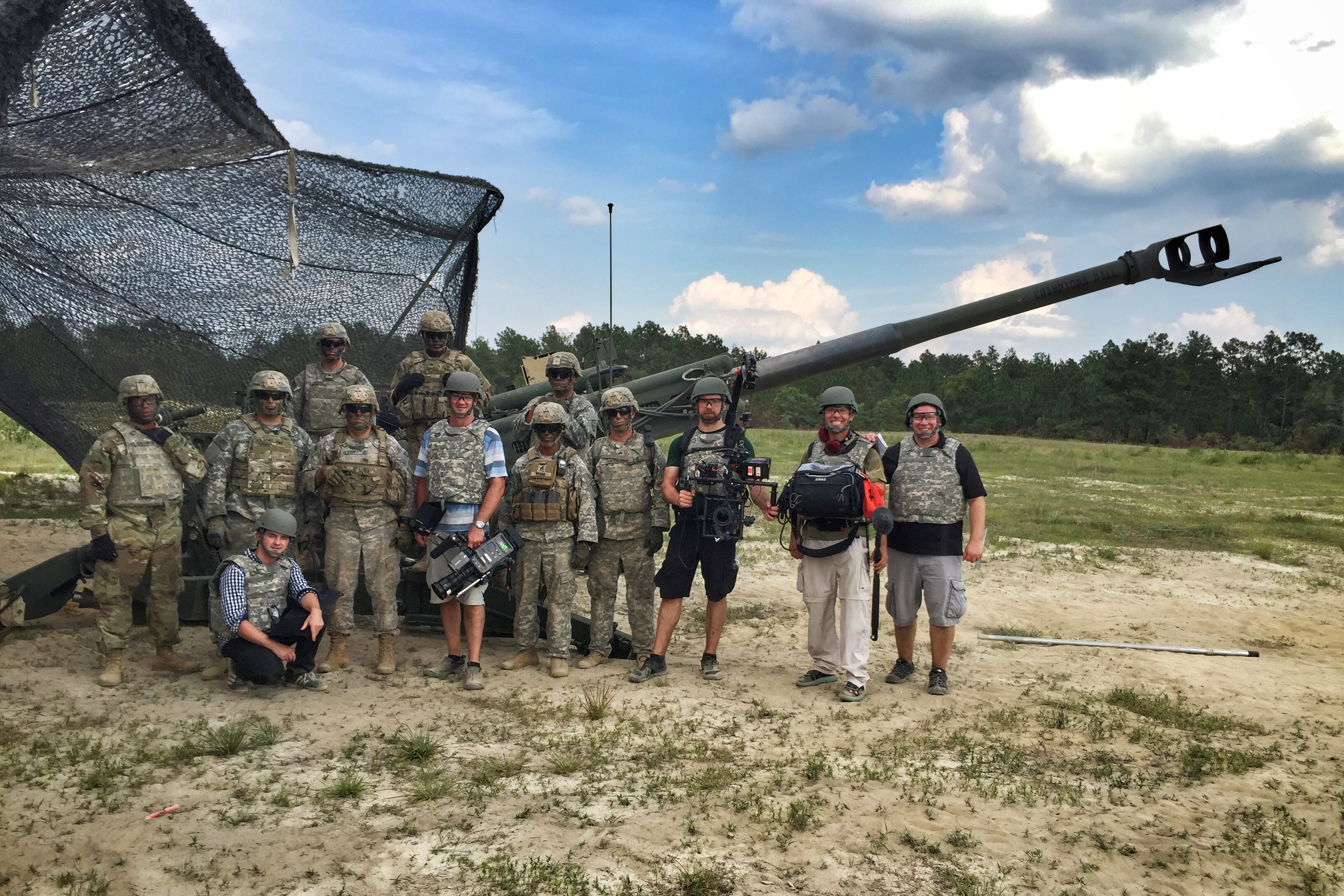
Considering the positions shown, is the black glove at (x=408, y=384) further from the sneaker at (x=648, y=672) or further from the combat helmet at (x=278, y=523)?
the sneaker at (x=648, y=672)

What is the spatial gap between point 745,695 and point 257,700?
296cm

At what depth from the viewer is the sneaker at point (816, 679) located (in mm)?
6473

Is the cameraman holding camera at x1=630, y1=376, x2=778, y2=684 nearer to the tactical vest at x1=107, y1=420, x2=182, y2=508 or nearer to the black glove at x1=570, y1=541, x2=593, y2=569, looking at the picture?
the black glove at x1=570, y1=541, x2=593, y2=569

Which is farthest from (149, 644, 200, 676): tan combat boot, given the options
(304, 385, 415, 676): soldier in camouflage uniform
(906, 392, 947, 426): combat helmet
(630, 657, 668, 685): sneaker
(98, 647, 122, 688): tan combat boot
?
(906, 392, 947, 426): combat helmet

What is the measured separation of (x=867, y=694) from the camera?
6301 millimetres

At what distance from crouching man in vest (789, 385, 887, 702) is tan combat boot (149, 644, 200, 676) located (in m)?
4.00

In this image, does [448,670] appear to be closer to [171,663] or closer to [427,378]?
[171,663]

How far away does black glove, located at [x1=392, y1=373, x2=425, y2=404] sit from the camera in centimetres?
715

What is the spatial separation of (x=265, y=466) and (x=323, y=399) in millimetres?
838

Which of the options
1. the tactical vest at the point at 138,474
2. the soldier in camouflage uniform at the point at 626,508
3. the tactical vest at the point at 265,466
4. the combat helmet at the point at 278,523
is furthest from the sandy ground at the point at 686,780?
the tactical vest at the point at 265,466

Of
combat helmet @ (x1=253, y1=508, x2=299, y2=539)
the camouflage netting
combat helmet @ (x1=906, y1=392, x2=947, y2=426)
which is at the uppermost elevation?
the camouflage netting

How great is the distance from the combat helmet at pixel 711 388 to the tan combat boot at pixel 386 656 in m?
2.58

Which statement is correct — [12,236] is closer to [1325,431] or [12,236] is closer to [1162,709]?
[1162,709]

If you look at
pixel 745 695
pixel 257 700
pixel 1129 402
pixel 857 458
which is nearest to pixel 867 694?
pixel 745 695
